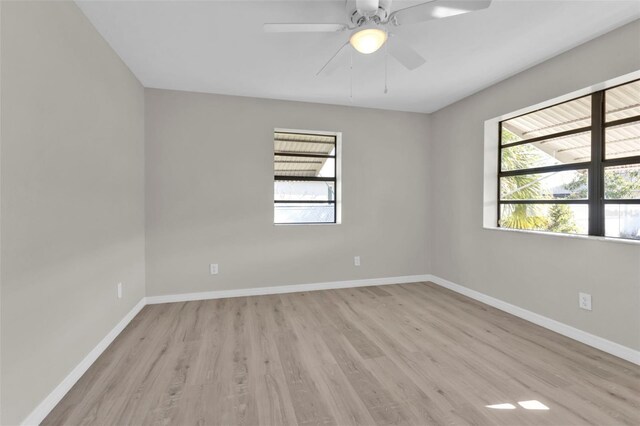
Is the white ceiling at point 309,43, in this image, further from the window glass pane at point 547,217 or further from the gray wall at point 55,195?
the window glass pane at point 547,217

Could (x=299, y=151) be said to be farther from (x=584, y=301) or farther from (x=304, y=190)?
(x=584, y=301)

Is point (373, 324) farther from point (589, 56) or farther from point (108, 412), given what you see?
point (589, 56)

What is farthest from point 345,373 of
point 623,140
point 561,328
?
point 623,140

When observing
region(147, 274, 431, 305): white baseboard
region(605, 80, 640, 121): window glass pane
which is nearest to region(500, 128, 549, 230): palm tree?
region(605, 80, 640, 121): window glass pane

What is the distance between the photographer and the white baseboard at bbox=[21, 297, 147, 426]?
1558mm

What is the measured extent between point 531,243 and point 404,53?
2.26 meters

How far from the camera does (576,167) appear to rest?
2.67 meters

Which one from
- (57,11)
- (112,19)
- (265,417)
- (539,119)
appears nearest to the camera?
(265,417)

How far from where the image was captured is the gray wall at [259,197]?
11.4ft

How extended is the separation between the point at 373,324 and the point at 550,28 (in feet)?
9.39

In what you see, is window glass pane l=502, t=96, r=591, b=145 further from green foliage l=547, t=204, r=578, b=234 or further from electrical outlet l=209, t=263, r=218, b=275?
electrical outlet l=209, t=263, r=218, b=275

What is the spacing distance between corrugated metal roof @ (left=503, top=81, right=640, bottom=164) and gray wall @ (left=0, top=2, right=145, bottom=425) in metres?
4.03

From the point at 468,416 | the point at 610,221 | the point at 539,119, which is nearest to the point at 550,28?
the point at 539,119

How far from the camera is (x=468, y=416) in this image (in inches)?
63.7
